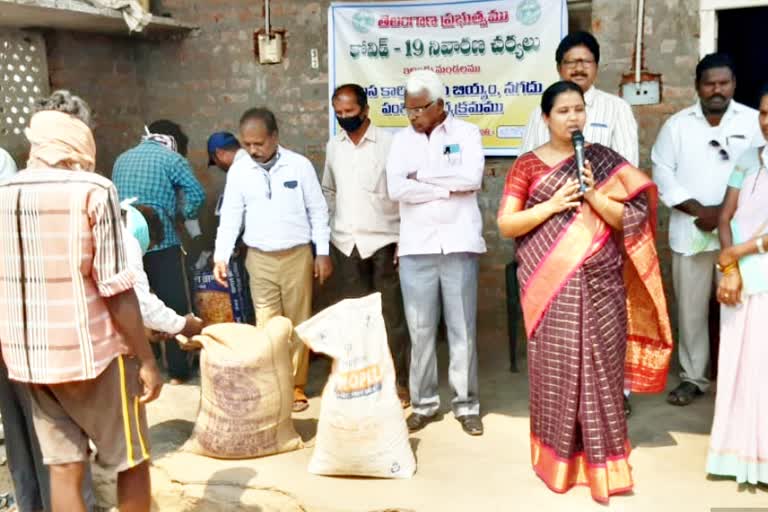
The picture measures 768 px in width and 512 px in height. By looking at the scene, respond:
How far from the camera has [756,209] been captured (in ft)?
11.3

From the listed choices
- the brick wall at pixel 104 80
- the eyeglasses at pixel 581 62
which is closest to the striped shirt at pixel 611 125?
the eyeglasses at pixel 581 62

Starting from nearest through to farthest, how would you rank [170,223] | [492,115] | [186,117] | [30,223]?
[30,223] < [170,223] < [492,115] < [186,117]

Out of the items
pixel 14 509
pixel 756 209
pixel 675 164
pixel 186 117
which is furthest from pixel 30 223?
pixel 186 117

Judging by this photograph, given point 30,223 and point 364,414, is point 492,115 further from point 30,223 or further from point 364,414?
point 30,223

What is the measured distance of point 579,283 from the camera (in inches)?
133

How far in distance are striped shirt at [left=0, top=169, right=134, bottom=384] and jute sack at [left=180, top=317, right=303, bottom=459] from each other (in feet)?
4.32

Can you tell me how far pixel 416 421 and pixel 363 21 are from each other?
10.0 feet

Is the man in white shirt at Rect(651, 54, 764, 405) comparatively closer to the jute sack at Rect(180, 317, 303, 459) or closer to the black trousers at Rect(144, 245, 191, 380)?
the jute sack at Rect(180, 317, 303, 459)

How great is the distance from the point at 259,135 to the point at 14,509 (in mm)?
2293

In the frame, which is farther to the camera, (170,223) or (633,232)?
(170,223)

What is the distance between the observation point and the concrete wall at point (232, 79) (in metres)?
5.26

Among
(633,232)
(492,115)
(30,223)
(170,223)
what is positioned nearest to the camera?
(30,223)

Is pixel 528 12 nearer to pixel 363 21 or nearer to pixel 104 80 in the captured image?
pixel 363 21

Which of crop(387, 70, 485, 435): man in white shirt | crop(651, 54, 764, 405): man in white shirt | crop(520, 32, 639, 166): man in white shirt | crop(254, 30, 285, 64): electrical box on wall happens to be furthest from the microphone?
crop(254, 30, 285, 64): electrical box on wall
